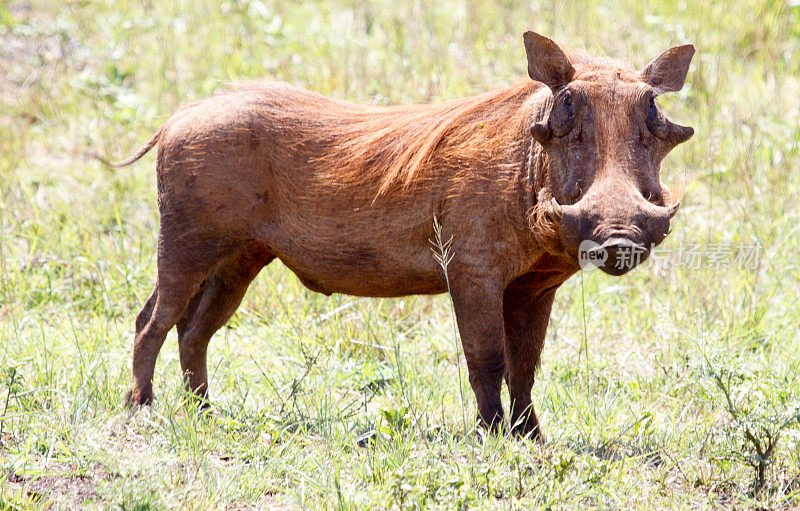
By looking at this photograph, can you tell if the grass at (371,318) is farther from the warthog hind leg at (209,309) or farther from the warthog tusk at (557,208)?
the warthog tusk at (557,208)

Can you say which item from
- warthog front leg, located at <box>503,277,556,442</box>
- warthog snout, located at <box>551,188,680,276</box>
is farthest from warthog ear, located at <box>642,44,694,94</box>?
warthog front leg, located at <box>503,277,556,442</box>

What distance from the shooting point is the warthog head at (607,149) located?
2770mm

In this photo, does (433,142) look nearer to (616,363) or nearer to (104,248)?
(616,363)

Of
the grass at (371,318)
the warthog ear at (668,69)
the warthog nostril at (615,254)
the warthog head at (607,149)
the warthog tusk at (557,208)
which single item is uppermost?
the warthog ear at (668,69)

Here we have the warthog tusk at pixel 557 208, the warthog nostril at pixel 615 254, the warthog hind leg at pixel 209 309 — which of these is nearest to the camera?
the warthog nostril at pixel 615 254

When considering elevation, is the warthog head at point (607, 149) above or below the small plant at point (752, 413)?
above

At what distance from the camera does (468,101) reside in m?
3.47

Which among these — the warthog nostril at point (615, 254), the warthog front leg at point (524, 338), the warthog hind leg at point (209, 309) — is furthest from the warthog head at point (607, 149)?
the warthog hind leg at point (209, 309)

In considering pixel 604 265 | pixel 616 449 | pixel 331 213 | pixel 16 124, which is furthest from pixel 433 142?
pixel 16 124

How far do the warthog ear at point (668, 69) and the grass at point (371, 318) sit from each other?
15.8 inches

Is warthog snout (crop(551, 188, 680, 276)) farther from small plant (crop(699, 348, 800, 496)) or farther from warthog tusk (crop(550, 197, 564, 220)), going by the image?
small plant (crop(699, 348, 800, 496))

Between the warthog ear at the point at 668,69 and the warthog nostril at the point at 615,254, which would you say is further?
the warthog ear at the point at 668,69

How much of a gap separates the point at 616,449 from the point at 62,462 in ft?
6.59

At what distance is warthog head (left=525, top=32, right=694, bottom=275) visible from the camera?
277 cm
